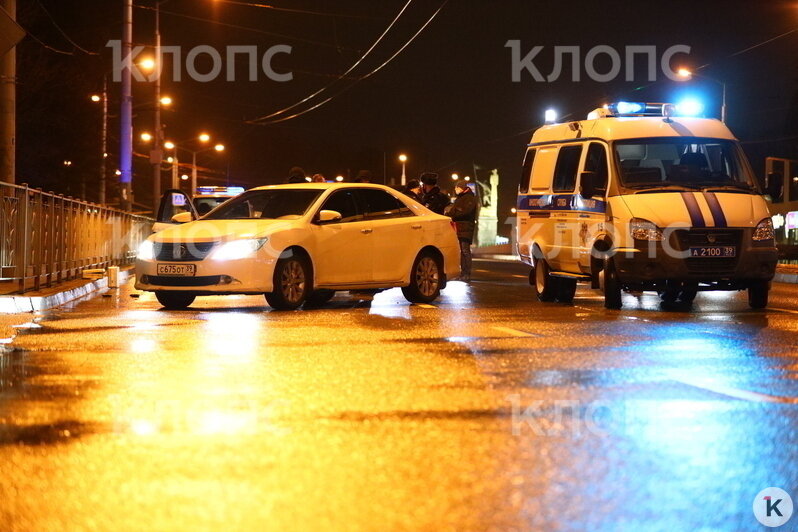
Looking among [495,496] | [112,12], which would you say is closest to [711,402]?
[495,496]

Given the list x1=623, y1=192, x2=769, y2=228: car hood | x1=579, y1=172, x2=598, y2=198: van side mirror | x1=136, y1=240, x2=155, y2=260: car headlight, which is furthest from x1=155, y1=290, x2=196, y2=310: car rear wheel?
x1=623, y1=192, x2=769, y2=228: car hood

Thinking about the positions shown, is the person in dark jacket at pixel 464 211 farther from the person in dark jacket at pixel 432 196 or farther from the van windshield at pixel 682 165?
the van windshield at pixel 682 165

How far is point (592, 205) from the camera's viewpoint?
16094 mm

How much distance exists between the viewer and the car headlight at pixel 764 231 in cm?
1539

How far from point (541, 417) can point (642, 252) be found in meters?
8.42

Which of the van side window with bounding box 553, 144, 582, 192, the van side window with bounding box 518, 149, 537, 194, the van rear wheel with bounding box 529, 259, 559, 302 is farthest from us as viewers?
the van side window with bounding box 518, 149, 537, 194

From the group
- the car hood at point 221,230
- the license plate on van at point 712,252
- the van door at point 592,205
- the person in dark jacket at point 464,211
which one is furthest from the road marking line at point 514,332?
the person in dark jacket at point 464,211

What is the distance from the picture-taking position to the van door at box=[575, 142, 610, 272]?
15891 millimetres

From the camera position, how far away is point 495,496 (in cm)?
507

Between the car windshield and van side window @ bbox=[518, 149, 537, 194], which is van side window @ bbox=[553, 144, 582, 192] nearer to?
van side window @ bbox=[518, 149, 537, 194]

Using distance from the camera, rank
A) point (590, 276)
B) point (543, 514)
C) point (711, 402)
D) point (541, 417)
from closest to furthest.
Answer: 1. point (543, 514)
2. point (541, 417)
3. point (711, 402)
4. point (590, 276)

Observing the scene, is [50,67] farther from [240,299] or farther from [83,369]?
[83,369]

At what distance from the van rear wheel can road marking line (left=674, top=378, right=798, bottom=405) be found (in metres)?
8.97

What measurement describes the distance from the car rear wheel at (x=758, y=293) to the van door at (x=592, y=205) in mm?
1906
